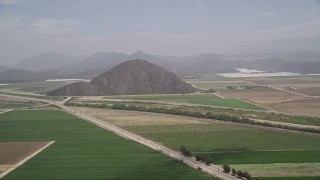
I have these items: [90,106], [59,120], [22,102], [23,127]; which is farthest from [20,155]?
[22,102]

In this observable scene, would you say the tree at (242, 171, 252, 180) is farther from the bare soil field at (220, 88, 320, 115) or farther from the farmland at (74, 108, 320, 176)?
the bare soil field at (220, 88, 320, 115)

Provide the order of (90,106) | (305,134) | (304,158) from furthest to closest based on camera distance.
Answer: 1. (90,106)
2. (305,134)
3. (304,158)

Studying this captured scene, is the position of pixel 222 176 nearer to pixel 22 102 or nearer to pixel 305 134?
pixel 305 134

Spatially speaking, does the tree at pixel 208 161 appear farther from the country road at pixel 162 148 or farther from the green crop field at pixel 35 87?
the green crop field at pixel 35 87

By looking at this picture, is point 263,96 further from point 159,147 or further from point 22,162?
point 22,162

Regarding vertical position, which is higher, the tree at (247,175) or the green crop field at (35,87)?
the green crop field at (35,87)

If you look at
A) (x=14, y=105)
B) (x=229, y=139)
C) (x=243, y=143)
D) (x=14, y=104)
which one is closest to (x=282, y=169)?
(x=243, y=143)

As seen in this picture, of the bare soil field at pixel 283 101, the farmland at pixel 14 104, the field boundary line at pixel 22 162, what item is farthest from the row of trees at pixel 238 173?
the farmland at pixel 14 104
